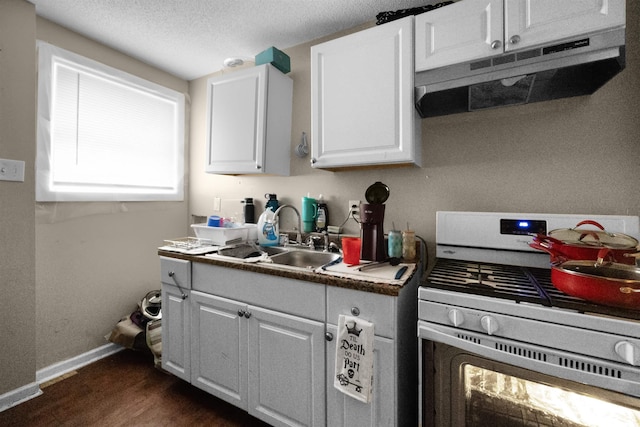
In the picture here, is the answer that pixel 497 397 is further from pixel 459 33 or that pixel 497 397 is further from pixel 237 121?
pixel 237 121

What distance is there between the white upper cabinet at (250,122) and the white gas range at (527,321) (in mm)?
1322

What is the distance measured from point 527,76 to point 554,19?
0.68 feet

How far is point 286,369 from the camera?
1375 millimetres

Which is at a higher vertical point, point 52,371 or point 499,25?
point 499,25

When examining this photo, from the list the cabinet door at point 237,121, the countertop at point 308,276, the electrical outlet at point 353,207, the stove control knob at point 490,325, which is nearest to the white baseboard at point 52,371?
the countertop at point 308,276

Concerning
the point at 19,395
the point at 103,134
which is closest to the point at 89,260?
the point at 19,395

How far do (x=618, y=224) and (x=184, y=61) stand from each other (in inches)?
119

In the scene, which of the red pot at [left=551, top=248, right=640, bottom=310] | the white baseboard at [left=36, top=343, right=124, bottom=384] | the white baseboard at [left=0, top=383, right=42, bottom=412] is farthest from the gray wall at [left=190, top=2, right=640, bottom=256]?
the white baseboard at [left=0, top=383, right=42, bottom=412]

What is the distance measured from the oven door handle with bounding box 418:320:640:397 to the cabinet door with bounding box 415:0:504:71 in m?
1.15

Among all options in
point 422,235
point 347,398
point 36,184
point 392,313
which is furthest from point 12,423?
point 422,235

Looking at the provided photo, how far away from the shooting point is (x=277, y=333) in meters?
1.39

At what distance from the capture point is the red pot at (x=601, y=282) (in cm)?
82

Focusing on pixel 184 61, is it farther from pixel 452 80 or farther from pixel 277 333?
pixel 277 333

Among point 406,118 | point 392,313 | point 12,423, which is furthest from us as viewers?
point 12,423
